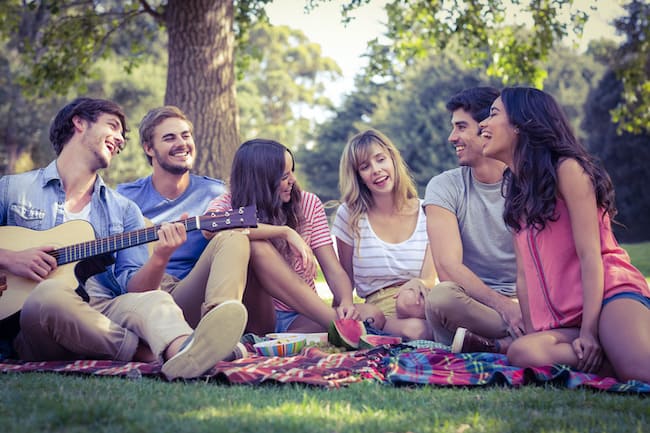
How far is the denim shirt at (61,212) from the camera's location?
437 centimetres

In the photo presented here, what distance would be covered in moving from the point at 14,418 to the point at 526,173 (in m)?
2.63

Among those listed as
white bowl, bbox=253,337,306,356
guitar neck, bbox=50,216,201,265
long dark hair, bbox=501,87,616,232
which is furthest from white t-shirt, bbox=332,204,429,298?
guitar neck, bbox=50,216,201,265

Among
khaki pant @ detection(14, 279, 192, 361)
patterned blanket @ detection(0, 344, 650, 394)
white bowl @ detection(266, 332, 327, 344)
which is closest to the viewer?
patterned blanket @ detection(0, 344, 650, 394)

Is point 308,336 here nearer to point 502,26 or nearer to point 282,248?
point 282,248

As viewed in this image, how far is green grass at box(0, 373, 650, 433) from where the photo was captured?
264 centimetres

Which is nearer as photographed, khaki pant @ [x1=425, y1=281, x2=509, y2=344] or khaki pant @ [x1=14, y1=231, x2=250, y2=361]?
khaki pant @ [x1=14, y1=231, x2=250, y2=361]

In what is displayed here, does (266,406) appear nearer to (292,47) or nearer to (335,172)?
(335,172)

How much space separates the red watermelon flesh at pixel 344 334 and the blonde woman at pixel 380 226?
0.53m

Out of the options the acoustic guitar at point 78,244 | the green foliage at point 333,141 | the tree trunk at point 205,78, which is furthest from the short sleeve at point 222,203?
the green foliage at point 333,141

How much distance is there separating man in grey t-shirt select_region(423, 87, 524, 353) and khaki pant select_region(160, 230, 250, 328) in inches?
45.1

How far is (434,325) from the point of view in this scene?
4434mm

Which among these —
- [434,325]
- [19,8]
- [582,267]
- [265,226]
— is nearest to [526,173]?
[582,267]

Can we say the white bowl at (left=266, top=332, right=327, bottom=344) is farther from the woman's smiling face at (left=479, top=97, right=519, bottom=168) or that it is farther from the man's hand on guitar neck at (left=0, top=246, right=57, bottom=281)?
the woman's smiling face at (left=479, top=97, right=519, bottom=168)

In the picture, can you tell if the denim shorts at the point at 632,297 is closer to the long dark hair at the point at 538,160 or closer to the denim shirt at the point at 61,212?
the long dark hair at the point at 538,160
